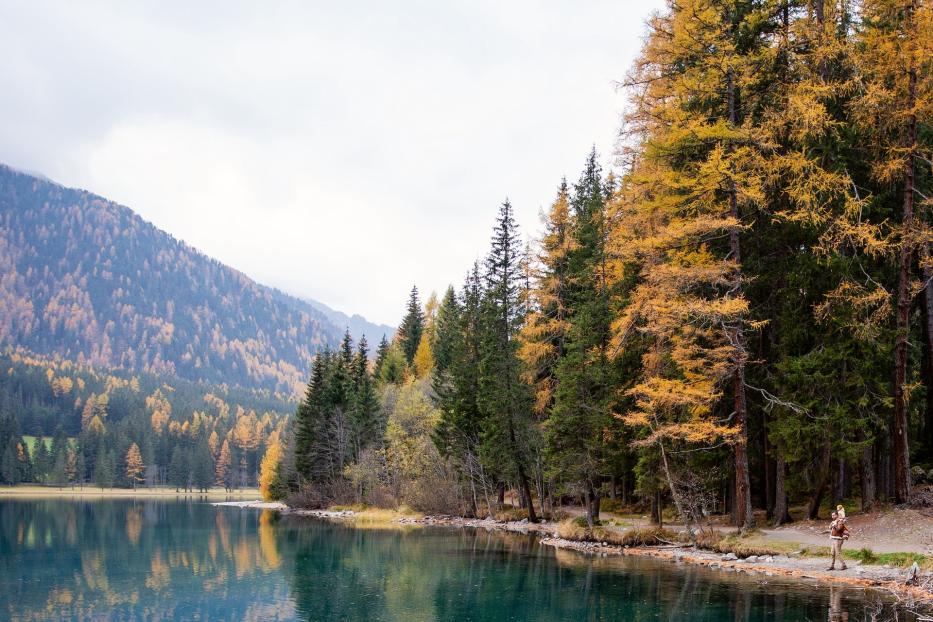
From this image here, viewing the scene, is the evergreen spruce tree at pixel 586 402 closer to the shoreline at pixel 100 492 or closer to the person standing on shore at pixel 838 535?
the person standing on shore at pixel 838 535

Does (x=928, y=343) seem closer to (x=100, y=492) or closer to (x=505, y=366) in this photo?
(x=505, y=366)

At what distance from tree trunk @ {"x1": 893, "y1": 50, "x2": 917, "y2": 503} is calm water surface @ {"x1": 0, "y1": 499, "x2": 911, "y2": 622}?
7.09 meters

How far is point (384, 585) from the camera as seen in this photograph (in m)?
24.3

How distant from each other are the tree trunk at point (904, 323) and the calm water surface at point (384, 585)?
7.09m

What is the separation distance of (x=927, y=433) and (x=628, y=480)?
16223 millimetres

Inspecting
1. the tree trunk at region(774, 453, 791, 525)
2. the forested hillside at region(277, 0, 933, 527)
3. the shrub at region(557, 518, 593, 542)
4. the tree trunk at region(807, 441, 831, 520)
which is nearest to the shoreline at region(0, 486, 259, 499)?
the shrub at region(557, 518, 593, 542)

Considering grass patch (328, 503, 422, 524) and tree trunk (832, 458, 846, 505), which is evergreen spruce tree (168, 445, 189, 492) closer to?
grass patch (328, 503, 422, 524)

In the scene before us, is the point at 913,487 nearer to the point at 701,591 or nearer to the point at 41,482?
the point at 701,591

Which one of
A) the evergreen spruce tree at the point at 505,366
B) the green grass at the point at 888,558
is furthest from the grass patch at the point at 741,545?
the evergreen spruce tree at the point at 505,366

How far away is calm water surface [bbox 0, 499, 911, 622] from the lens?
18.3 meters

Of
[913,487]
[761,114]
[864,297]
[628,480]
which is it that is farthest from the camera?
[628,480]

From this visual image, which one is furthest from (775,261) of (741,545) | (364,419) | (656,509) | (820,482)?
(364,419)

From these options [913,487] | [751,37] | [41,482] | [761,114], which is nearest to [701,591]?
[913,487]

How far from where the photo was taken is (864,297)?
77.3 ft
